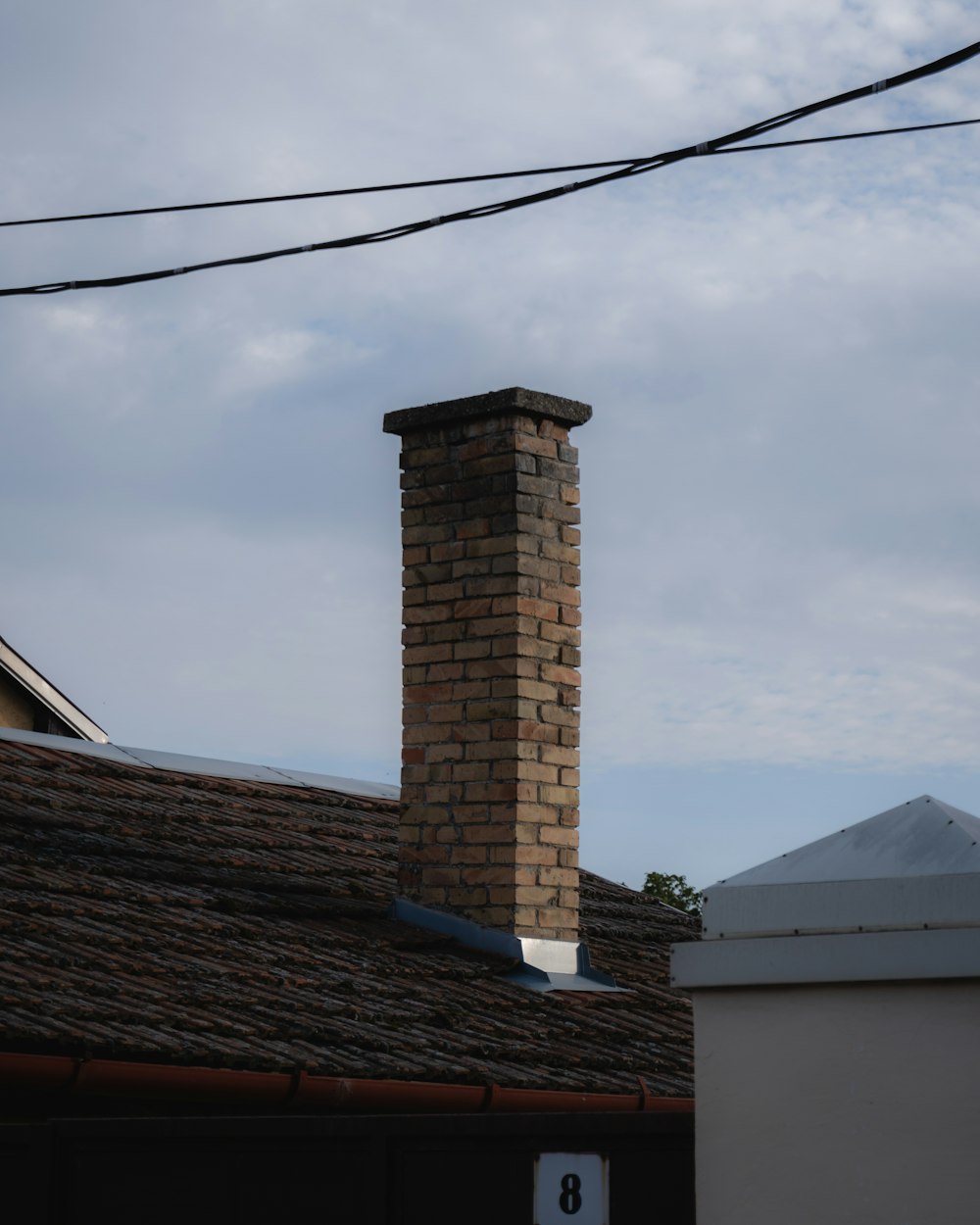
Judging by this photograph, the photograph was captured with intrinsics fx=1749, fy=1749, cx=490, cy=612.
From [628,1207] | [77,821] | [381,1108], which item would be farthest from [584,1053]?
[77,821]

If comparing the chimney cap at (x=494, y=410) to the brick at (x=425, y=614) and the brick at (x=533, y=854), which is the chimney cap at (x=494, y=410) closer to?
the brick at (x=425, y=614)

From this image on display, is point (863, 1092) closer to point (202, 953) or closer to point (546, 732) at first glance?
point (202, 953)

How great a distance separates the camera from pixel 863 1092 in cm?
316

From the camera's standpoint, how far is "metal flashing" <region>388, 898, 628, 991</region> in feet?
26.1

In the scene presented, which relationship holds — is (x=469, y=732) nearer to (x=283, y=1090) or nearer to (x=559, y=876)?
(x=559, y=876)

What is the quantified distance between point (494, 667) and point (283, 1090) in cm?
319

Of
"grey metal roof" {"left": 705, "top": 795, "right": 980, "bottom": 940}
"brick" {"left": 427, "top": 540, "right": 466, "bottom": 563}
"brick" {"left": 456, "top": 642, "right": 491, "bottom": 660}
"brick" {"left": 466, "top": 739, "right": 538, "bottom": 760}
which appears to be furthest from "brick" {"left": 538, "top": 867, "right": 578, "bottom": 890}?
"grey metal roof" {"left": 705, "top": 795, "right": 980, "bottom": 940}

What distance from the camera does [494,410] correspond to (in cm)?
855

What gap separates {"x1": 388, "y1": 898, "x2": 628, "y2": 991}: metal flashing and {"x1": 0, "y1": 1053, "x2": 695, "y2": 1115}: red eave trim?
1.42 m

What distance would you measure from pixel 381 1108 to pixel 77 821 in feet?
9.43

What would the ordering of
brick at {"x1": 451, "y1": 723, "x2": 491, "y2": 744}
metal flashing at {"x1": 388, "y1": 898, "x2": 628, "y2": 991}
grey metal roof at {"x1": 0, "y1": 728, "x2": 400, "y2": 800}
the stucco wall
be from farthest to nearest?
1. grey metal roof at {"x1": 0, "y1": 728, "x2": 400, "y2": 800}
2. brick at {"x1": 451, "y1": 723, "x2": 491, "y2": 744}
3. metal flashing at {"x1": 388, "y1": 898, "x2": 628, "y2": 991}
4. the stucco wall

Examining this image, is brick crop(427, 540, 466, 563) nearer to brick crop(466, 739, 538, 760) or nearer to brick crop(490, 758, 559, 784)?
brick crop(466, 739, 538, 760)

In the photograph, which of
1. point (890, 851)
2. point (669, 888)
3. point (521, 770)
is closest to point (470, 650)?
point (521, 770)

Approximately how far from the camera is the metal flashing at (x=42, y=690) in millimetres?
14867
